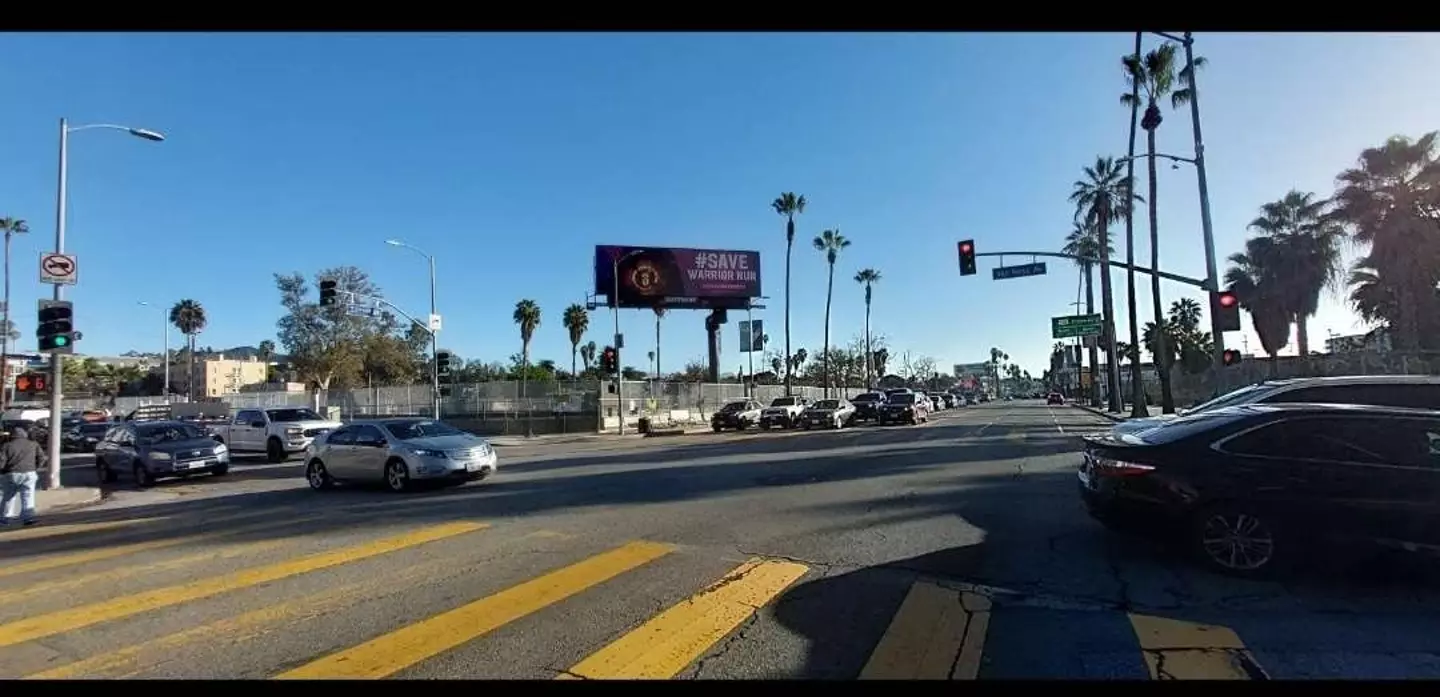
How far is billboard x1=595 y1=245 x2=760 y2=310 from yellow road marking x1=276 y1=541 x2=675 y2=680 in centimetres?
4499

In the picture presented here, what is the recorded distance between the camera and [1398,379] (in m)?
10.8

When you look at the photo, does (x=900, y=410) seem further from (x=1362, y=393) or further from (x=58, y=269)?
(x=58, y=269)

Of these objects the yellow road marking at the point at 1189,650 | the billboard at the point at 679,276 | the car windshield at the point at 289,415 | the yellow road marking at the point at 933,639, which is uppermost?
the billboard at the point at 679,276

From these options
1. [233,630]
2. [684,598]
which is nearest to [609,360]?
[684,598]

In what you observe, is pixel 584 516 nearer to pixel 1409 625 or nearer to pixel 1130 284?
pixel 1409 625

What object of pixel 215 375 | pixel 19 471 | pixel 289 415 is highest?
pixel 215 375

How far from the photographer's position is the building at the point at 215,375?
123 metres

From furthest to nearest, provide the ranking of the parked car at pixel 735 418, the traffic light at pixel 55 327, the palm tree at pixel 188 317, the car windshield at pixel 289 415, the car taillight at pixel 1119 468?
the palm tree at pixel 188 317, the parked car at pixel 735 418, the car windshield at pixel 289 415, the traffic light at pixel 55 327, the car taillight at pixel 1119 468

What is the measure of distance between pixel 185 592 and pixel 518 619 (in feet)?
10.9

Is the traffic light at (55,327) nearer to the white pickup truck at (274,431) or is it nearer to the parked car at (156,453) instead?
the parked car at (156,453)

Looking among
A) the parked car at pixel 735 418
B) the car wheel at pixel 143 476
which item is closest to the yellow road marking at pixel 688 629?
the car wheel at pixel 143 476

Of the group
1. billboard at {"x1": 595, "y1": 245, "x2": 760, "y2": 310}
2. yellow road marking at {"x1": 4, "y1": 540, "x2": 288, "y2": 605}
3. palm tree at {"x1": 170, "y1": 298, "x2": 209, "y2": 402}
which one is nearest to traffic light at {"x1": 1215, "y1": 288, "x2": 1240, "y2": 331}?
yellow road marking at {"x1": 4, "y1": 540, "x2": 288, "y2": 605}

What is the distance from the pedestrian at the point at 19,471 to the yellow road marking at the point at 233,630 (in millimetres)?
8105

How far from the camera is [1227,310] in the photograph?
25344mm
